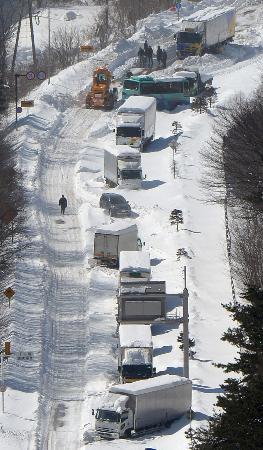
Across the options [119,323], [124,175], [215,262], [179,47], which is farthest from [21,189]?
[179,47]

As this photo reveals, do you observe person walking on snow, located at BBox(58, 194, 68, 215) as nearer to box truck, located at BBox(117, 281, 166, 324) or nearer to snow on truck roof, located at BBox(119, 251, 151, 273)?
snow on truck roof, located at BBox(119, 251, 151, 273)

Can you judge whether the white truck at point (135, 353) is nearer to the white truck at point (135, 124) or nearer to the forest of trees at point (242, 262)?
the forest of trees at point (242, 262)

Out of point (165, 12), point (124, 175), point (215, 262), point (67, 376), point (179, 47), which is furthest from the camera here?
point (165, 12)

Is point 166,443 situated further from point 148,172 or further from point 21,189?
point 148,172

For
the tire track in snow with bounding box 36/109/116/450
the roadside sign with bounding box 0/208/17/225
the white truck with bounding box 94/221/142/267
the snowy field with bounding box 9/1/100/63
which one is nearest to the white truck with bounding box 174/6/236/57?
the tire track in snow with bounding box 36/109/116/450

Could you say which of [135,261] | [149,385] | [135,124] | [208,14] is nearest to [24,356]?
[149,385]

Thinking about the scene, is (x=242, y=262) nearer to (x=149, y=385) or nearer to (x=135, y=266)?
(x=135, y=266)
